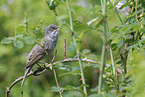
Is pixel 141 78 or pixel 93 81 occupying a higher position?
pixel 141 78

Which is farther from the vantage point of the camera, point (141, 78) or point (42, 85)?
point (42, 85)

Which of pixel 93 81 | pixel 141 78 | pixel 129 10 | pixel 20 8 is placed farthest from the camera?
pixel 20 8

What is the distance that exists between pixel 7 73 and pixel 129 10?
4091mm

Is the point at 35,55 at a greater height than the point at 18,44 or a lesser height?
lesser

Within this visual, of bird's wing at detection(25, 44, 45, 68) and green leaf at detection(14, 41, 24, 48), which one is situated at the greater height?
green leaf at detection(14, 41, 24, 48)

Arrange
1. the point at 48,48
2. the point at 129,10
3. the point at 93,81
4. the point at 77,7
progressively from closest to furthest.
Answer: the point at 77,7
the point at 129,10
the point at 48,48
the point at 93,81

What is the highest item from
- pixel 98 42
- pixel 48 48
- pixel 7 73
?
pixel 48 48

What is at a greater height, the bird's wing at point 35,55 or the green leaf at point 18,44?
the green leaf at point 18,44

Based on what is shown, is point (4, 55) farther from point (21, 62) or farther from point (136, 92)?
point (136, 92)

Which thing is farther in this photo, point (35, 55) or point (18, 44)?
point (35, 55)

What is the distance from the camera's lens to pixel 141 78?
62 cm

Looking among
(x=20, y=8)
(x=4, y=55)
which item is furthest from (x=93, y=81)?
(x=20, y=8)

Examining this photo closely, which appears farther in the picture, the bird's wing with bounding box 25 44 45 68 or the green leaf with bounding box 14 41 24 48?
the bird's wing with bounding box 25 44 45 68

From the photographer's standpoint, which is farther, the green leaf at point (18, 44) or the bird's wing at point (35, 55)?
the bird's wing at point (35, 55)
